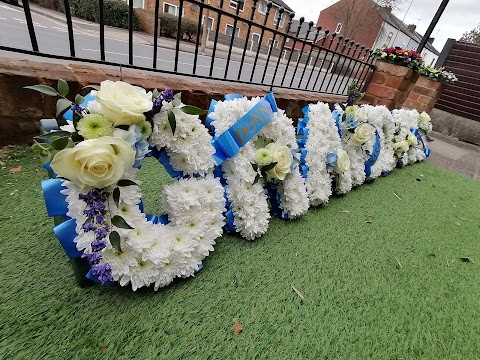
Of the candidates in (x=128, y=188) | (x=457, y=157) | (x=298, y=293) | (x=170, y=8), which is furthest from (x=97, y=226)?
(x=170, y=8)

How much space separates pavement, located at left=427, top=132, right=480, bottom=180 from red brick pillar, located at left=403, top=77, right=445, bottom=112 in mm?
872

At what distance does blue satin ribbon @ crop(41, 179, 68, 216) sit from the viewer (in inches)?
35.5

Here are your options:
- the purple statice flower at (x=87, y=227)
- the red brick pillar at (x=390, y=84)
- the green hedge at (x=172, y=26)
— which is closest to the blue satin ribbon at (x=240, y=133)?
the purple statice flower at (x=87, y=227)

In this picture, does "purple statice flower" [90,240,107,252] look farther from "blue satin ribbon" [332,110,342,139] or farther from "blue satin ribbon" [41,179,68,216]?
"blue satin ribbon" [332,110,342,139]

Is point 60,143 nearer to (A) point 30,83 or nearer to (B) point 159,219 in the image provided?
(B) point 159,219

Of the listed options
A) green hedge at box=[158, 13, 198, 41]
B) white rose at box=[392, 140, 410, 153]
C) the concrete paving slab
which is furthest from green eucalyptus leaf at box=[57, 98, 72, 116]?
green hedge at box=[158, 13, 198, 41]

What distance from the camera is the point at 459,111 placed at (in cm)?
750

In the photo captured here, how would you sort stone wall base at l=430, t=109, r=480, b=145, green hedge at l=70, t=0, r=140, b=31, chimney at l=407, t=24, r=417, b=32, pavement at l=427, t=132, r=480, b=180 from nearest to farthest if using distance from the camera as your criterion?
pavement at l=427, t=132, r=480, b=180 < stone wall base at l=430, t=109, r=480, b=145 < green hedge at l=70, t=0, r=140, b=31 < chimney at l=407, t=24, r=417, b=32

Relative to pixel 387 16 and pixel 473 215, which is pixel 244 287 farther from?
pixel 387 16

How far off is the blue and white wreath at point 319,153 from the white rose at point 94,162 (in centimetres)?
144

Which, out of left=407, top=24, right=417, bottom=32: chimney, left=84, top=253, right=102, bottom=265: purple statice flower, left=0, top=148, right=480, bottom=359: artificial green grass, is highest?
left=407, top=24, right=417, bottom=32: chimney

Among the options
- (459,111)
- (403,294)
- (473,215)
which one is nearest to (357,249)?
(403,294)

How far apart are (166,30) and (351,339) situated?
20314mm

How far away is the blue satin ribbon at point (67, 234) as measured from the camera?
0.90 meters
